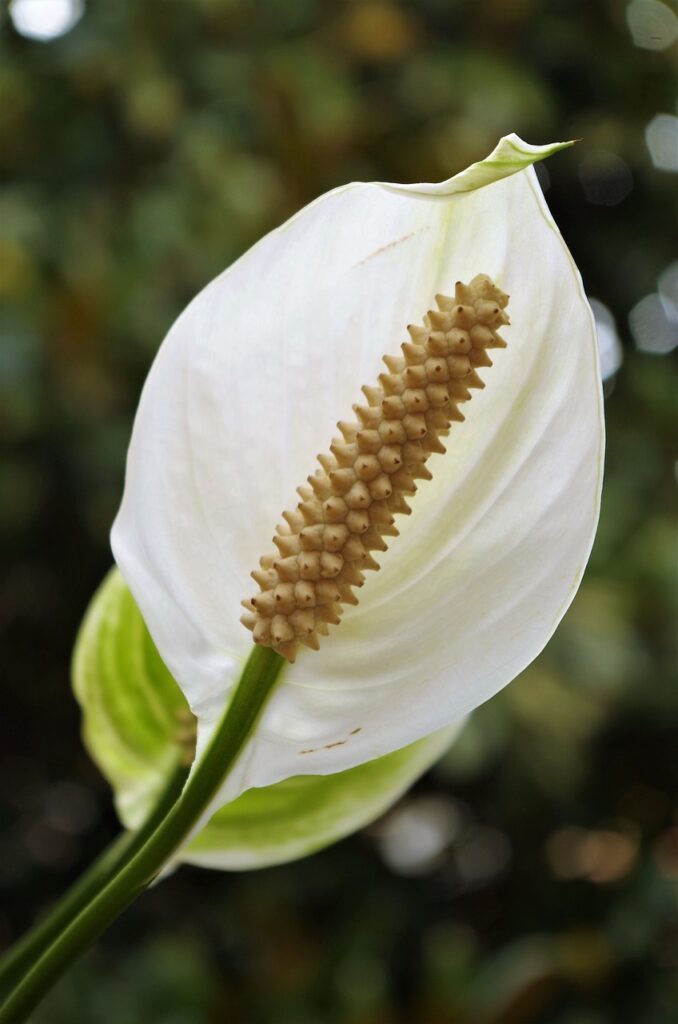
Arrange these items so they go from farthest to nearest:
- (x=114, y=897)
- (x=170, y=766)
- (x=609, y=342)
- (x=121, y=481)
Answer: (x=609, y=342)
(x=121, y=481)
(x=170, y=766)
(x=114, y=897)

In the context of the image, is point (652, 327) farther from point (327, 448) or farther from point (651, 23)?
point (327, 448)

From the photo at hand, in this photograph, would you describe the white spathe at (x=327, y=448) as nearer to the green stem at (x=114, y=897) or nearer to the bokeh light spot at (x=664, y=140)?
the green stem at (x=114, y=897)

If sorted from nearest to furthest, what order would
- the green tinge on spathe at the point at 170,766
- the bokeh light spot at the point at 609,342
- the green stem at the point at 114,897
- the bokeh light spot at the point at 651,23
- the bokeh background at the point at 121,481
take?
the green stem at the point at 114,897 < the green tinge on spathe at the point at 170,766 < the bokeh background at the point at 121,481 < the bokeh light spot at the point at 609,342 < the bokeh light spot at the point at 651,23

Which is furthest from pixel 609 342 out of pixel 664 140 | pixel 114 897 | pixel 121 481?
pixel 114 897

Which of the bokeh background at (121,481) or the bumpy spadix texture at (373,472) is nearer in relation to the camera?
the bumpy spadix texture at (373,472)

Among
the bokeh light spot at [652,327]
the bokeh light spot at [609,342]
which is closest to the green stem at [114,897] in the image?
the bokeh light spot at [609,342]

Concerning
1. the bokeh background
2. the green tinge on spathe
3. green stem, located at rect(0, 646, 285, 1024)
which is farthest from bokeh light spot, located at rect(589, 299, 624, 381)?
green stem, located at rect(0, 646, 285, 1024)

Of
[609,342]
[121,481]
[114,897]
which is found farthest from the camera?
[609,342]
